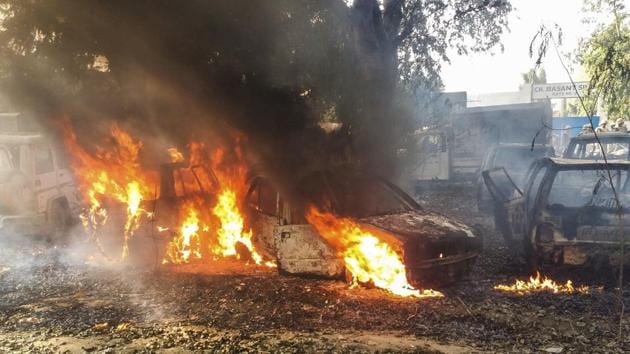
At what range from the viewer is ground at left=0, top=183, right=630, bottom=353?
4777 millimetres

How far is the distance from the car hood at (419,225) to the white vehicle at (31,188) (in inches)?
280

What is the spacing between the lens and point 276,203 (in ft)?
23.4

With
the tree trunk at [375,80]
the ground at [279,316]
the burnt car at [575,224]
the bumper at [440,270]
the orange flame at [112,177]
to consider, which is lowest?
the ground at [279,316]

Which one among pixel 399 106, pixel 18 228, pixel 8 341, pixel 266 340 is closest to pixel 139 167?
pixel 18 228

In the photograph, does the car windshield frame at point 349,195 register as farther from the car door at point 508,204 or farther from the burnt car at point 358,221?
the car door at point 508,204

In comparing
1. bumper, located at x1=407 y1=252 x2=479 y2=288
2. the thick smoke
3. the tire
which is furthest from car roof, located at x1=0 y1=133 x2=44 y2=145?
bumper, located at x1=407 y1=252 x2=479 y2=288

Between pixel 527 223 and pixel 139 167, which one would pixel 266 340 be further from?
pixel 139 167

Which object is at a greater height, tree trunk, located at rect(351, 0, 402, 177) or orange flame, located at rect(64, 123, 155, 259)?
tree trunk, located at rect(351, 0, 402, 177)

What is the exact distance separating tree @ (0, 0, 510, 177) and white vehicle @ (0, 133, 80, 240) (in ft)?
3.01

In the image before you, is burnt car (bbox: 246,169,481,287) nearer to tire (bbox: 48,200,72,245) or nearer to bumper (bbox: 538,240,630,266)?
bumper (bbox: 538,240,630,266)

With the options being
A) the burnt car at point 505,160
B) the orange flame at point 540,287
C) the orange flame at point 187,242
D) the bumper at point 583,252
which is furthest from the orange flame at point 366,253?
the burnt car at point 505,160

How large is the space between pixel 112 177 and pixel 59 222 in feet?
8.03

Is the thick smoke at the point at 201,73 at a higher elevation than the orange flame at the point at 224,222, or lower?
higher

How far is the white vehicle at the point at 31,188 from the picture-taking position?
9445mm
